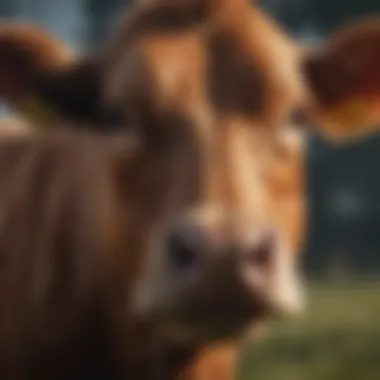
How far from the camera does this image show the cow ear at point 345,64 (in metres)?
1.04

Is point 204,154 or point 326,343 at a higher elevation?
point 326,343

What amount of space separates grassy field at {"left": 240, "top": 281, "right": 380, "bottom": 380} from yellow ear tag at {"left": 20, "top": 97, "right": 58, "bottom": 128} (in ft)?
1.67

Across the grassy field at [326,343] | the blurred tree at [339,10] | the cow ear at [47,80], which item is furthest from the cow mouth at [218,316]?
the blurred tree at [339,10]

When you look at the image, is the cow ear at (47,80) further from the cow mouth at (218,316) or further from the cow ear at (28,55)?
the cow mouth at (218,316)

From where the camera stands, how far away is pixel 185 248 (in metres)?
0.78

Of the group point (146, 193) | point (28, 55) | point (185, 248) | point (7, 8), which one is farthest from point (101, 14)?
point (185, 248)

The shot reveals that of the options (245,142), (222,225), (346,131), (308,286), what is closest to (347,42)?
(346,131)

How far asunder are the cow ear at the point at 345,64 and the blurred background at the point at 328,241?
0.33 meters

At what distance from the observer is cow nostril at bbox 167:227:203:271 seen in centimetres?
78

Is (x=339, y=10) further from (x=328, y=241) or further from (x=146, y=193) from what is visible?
(x=146, y=193)

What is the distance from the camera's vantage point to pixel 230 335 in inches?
33.0

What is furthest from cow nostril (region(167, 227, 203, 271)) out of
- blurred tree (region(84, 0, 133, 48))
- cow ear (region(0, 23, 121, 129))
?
blurred tree (region(84, 0, 133, 48))

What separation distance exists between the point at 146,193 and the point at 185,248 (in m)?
0.14

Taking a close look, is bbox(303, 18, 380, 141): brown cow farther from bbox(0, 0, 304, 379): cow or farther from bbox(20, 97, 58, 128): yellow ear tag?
bbox(20, 97, 58, 128): yellow ear tag
